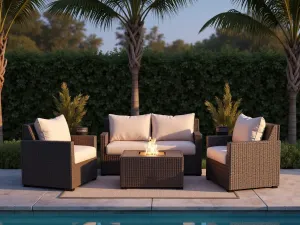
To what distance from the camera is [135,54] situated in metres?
9.16

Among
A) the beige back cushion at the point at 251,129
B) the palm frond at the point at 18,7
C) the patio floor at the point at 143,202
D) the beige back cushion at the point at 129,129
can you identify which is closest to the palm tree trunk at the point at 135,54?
the beige back cushion at the point at 129,129

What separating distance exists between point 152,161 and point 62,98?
3.61 meters

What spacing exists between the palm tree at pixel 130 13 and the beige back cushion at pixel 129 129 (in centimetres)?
138

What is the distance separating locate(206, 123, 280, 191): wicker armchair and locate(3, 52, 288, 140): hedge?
3.34m

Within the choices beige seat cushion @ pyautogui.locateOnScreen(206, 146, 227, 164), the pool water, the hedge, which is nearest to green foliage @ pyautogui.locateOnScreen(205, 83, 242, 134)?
the hedge

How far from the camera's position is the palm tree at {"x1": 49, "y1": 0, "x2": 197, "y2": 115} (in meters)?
8.62

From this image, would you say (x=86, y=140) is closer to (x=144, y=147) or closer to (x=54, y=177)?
(x=144, y=147)

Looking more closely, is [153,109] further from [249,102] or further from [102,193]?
[102,193]

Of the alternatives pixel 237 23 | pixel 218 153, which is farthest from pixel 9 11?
pixel 218 153

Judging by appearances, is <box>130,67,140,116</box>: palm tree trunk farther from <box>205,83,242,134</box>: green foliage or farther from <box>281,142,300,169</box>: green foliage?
<box>281,142,300,169</box>: green foliage

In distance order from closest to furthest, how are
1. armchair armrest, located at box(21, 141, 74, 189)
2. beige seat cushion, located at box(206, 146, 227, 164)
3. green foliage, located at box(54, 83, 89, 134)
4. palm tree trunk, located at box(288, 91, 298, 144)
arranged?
armchair armrest, located at box(21, 141, 74, 189) < beige seat cushion, located at box(206, 146, 227, 164) < green foliage, located at box(54, 83, 89, 134) < palm tree trunk, located at box(288, 91, 298, 144)

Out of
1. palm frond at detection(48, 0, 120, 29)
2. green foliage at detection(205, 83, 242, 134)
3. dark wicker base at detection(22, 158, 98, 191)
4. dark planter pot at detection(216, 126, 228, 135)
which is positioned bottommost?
dark wicker base at detection(22, 158, 98, 191)

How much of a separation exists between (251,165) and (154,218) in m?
1.77

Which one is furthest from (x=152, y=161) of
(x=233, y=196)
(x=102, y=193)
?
(x=233, y=196)
